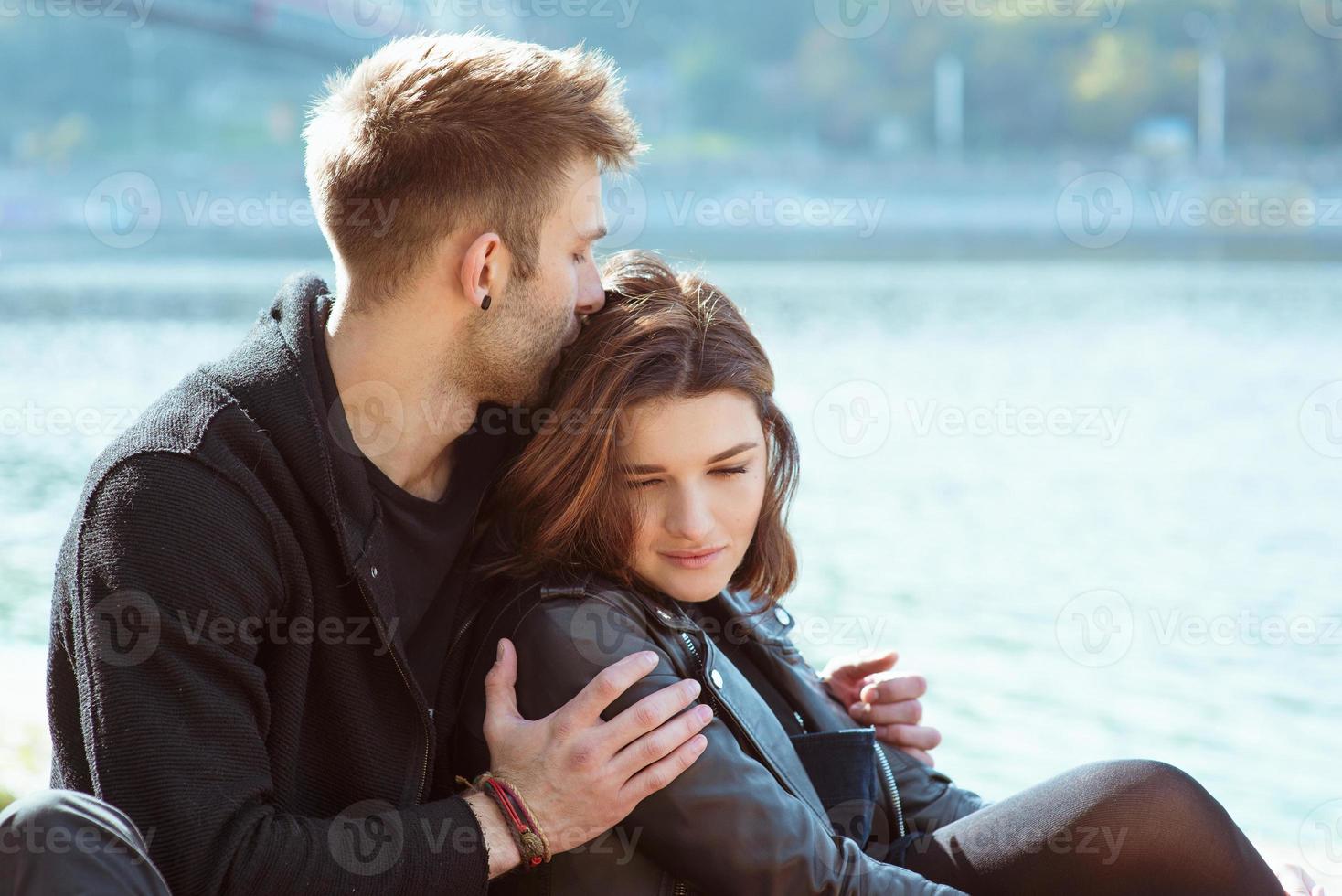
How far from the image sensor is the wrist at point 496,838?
170 centimetres

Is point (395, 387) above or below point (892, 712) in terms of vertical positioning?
above

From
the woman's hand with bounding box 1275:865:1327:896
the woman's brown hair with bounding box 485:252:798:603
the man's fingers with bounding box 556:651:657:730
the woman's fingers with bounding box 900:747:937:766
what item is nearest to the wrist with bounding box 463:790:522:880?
the man's fingers with bounding box 556:651:657:730

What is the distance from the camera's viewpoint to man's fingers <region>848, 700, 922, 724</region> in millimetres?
2322

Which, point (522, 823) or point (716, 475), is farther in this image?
point (716, 475)

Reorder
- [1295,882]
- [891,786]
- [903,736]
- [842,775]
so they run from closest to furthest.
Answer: [1295,882] < [842,775] < [891,786] < [903,736]

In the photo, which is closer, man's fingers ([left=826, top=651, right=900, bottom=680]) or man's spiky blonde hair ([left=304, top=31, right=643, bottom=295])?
man's spiky blonde hair ([left=304, top=31, right=643, bottom=295])

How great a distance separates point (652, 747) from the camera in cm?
169

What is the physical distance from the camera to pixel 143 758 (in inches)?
62.4

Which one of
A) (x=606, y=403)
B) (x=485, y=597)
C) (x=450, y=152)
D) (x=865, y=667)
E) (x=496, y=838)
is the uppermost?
(x=450, y=152)

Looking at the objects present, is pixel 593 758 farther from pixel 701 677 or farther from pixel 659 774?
pixel 701 677

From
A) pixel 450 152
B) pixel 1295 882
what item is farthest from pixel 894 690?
pixel 450 152

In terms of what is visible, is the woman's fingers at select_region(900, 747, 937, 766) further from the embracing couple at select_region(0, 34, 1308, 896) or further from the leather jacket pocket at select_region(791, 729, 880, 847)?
the leather jacket pocket at select_region(791, 729, 880, 847)

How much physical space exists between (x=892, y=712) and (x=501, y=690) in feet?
2.55

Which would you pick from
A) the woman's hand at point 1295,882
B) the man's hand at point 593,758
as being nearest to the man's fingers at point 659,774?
the man's hand at point 593,758
